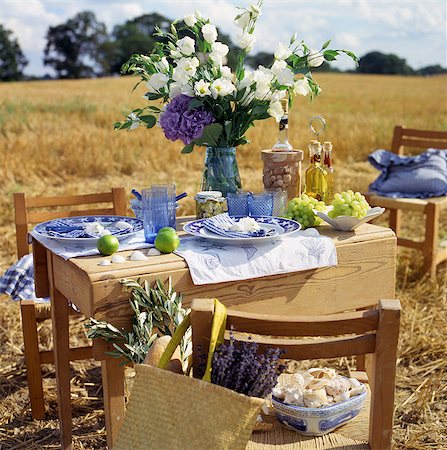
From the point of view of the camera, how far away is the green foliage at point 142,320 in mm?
2062

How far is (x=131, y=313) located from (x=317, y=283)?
2.17 ft

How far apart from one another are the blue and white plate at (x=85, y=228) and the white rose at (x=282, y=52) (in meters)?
0.78

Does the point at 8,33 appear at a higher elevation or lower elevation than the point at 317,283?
higher

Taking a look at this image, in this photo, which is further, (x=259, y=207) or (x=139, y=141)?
(x=139, y=141)

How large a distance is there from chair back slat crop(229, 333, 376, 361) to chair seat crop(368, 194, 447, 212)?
3.13m

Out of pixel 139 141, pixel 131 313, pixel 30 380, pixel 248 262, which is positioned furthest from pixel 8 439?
pixel 139 141

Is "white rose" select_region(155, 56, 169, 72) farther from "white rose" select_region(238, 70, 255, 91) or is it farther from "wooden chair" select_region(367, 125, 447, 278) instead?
"wooden chair" select_region(367, 125, 447, 278)

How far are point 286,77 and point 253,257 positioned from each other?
689 mm

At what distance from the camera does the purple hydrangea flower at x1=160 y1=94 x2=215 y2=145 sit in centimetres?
253

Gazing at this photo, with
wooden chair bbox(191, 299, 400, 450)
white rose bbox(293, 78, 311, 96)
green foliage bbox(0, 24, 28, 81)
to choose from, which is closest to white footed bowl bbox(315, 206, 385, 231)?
white rose bbox(293, 78, 311, 96)

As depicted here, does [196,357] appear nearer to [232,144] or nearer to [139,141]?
[232,144]

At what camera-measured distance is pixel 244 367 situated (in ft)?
4.58

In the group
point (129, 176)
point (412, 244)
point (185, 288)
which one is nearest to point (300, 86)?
point (185, 288)

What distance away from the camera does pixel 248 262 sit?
7.41ft
